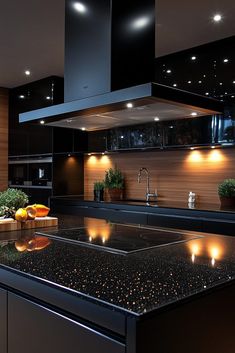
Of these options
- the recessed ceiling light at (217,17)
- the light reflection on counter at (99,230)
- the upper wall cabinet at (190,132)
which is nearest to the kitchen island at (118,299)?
the light reflection on counter at (99,230)

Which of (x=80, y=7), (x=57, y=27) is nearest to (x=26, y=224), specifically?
(x=80, y=7)

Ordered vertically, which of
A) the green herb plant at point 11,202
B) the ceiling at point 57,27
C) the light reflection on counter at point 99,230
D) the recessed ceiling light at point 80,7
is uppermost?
the ceiling at point 57,27

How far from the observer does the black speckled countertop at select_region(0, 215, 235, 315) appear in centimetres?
104

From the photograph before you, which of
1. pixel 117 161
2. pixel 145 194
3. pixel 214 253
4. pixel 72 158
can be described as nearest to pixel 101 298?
pixel 214 253

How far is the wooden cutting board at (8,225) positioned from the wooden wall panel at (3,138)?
3.70m

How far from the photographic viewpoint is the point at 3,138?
585 centimetres

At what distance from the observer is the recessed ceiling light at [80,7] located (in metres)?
2.24

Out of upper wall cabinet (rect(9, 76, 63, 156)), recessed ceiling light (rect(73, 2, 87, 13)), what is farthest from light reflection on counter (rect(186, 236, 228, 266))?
upper wall cabinet (rect(9, 76, 63, 156))

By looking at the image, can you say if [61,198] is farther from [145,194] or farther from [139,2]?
[139,2]

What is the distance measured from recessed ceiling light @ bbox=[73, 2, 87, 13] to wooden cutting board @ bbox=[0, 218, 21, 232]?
137 cm

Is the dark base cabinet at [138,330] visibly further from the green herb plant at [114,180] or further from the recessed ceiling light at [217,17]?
the green herb plant at [114,180]

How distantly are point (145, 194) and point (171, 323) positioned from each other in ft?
12.0

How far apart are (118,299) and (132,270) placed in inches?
12.6

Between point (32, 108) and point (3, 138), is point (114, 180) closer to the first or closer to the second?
point (32, 108)
